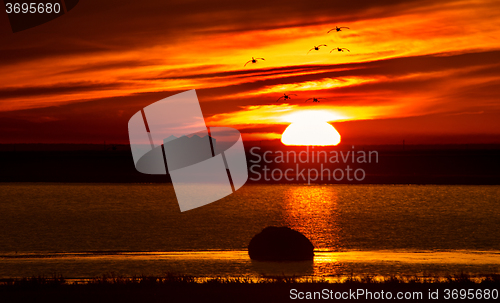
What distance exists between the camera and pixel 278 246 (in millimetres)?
27719

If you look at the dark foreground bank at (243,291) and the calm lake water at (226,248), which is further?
the calm lake water at (226,248)

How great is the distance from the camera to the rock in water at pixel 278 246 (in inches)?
1087

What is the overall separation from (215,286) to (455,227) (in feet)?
207

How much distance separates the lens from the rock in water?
27.6 m

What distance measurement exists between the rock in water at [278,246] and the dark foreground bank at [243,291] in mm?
10016

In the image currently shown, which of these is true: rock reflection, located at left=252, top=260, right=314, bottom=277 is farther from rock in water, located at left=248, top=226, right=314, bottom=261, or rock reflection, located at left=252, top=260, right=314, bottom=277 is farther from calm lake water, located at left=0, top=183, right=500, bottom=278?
rock in water, located at left=248, top=226, right=314, bottom=261

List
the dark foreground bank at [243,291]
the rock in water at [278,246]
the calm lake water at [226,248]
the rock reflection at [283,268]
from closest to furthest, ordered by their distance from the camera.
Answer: the dark foreground bank at [243,291] → the rock reflection at [283,268] → the calm lake water at [226,248] → the rock in water at [278,246]

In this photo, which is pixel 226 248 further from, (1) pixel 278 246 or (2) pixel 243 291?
(2) pixel 243 291

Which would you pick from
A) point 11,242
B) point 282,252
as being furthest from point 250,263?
point 11,242

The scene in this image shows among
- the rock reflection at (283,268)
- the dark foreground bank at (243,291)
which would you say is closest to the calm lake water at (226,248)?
the rock reflection at (283,268)

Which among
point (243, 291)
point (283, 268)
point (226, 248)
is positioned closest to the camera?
point (243, 291)

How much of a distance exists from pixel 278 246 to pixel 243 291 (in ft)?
41.2

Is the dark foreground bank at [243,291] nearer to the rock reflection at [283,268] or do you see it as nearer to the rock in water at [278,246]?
the rock reflection at [283,268]

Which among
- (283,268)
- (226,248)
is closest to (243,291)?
(283,268)
